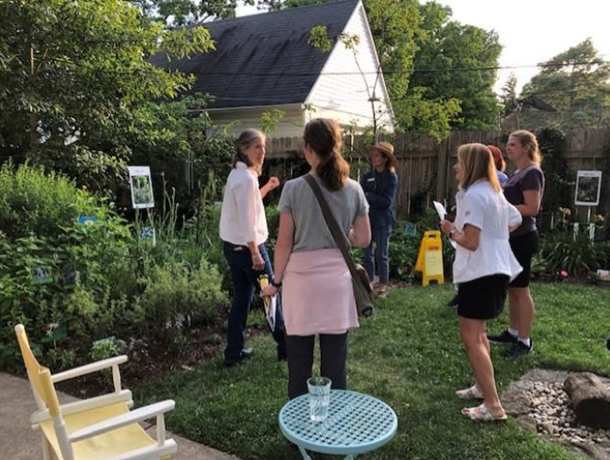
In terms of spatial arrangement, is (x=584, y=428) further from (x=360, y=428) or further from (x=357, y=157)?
(x=357, y=157)

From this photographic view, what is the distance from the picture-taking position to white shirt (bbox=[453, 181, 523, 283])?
2912mm

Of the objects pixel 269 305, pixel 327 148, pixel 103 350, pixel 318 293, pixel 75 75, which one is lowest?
pixel 103 350

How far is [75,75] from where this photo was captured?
6559 millimetres

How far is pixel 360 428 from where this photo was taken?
210 centimetres

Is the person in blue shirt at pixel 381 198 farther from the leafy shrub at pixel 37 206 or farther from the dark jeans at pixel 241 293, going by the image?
the leafy shrub at pixel 37 206

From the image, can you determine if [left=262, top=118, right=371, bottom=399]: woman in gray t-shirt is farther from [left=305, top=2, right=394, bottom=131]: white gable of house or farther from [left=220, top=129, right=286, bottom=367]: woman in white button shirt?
[left=305, top=2, right=394, bottom=131]: white gable of house

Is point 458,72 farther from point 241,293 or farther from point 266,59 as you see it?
point 241,293

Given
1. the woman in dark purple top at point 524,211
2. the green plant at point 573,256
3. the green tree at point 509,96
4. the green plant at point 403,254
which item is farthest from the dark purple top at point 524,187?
the green tree at point 509,96

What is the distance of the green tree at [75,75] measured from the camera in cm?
604

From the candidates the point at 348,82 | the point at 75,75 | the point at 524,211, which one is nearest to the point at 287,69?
the point at 348,82

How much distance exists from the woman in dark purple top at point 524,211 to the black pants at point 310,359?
196 cm

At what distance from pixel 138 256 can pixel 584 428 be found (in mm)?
3850

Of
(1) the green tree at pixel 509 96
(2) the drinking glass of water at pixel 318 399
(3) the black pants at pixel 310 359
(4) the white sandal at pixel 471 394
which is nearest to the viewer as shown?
(2) the drinking glass of water at pixel 318 399

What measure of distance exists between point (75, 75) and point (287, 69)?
951cm
